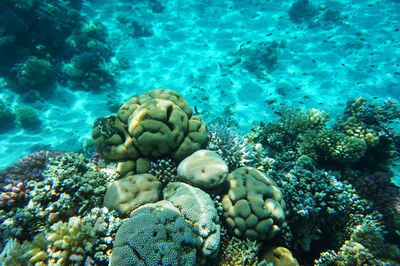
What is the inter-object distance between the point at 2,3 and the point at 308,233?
67.8ft

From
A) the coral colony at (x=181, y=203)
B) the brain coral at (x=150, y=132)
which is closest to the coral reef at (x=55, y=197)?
the coral colony at (x=181, y=203)

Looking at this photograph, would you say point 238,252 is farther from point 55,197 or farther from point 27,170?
point 27,170

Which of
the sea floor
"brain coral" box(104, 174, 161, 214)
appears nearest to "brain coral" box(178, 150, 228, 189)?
"brain coral" box(104, 174, 161, 214)

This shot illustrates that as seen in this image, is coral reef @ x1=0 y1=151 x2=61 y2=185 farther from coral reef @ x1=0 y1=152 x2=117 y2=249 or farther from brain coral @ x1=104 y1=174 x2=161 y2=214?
brain coral @ x1=104 y1=174 x2=161 y2=214

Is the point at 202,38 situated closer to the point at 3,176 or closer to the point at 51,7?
the point at 51,7

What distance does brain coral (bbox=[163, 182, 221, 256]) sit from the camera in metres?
3.33

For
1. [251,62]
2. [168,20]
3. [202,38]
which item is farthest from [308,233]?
[168,20]

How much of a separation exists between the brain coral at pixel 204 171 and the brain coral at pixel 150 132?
59cm

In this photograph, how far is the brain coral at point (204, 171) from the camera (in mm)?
4094

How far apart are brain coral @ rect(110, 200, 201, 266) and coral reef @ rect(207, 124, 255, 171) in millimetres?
2496

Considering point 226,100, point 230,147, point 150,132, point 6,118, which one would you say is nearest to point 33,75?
point 6,118

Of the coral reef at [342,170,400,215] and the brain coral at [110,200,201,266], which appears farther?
the coral reef at [342,170,400,215]

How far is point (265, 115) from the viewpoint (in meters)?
12.5

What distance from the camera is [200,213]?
11.5ft
